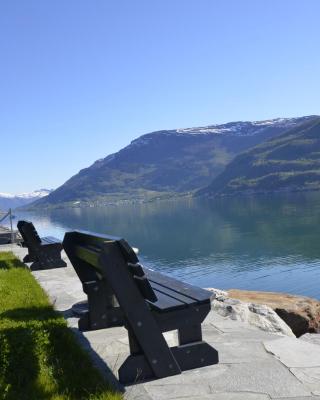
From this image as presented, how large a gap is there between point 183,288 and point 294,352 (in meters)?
1.66

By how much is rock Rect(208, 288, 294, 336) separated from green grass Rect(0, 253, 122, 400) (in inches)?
122

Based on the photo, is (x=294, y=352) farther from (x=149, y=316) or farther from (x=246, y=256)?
(x=246, y=256)

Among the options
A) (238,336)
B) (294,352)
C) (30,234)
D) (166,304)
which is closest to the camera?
(166,304)

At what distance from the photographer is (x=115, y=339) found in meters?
6.98

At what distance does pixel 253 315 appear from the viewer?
356 inches

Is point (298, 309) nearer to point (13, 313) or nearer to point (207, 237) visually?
point (13, 313)

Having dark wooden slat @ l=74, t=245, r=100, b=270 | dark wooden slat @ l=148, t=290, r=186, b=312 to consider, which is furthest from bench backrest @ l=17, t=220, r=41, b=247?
dark wooden slat @ l=148, t=290, r=186, b=312

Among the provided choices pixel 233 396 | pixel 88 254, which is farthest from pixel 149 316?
pixel 88 254

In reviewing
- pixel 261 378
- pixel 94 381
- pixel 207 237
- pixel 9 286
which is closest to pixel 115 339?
pixel 94 381

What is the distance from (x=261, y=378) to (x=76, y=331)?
11.1 ft

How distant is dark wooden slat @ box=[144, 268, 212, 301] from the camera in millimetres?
5547

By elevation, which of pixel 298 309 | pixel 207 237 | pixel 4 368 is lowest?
pixel 207 237

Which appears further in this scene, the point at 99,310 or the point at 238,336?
the point at 99,310

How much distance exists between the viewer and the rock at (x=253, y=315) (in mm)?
8688
